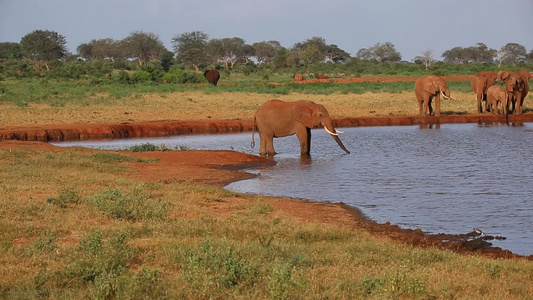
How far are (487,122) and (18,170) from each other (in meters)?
20.6

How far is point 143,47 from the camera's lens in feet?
279

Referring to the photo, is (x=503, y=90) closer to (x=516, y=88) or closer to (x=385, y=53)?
(x=516, y=88)

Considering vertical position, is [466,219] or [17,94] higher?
[17,94]

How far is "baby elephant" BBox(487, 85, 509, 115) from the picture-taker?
2892 cm

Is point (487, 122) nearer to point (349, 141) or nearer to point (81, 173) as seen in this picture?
point (349, 141)

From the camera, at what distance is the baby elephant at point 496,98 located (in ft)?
94.9

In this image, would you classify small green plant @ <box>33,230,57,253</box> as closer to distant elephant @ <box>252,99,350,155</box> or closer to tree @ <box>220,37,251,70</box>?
distant elephant @ <box>252,99,350,155</box>

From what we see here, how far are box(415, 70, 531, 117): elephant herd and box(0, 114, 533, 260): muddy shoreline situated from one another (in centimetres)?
76

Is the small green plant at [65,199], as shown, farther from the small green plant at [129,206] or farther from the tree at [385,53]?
the tree at [385,53]

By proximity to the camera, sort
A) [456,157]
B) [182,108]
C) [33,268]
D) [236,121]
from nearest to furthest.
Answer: [33,268], [456,157], [236,121], [182,108]

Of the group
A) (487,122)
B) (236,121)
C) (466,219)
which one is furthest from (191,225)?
(487,122)

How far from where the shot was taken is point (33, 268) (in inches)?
268

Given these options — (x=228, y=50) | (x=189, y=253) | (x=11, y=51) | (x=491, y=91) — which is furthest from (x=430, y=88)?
(x=11, y=51)

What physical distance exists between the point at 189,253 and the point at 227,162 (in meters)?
10.3
